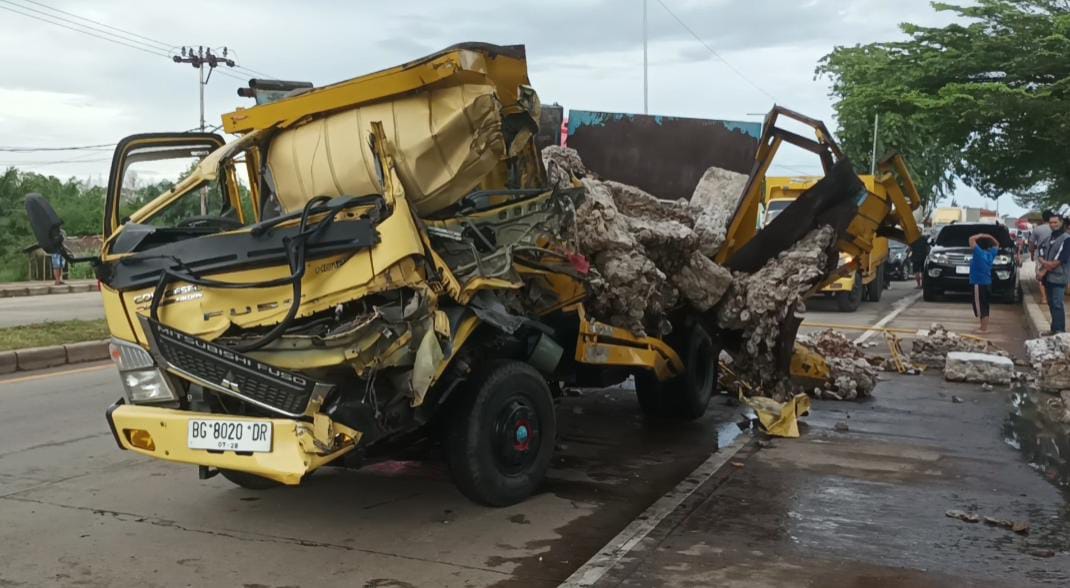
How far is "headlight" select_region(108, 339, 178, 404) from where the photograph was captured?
4.62 m

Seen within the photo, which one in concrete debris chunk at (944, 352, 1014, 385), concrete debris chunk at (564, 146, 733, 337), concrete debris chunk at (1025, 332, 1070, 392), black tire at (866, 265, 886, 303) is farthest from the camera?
black tire at (866, 265, 886, 303)

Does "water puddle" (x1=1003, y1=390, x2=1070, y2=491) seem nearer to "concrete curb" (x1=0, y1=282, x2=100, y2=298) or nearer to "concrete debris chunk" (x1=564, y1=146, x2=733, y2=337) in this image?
"concrete debris chunk" (x1=564, y1=146, x2=733, y2=337)

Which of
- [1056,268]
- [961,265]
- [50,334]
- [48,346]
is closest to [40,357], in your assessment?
[48,346]

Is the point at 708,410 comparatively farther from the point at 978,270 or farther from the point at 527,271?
the point at 978,270

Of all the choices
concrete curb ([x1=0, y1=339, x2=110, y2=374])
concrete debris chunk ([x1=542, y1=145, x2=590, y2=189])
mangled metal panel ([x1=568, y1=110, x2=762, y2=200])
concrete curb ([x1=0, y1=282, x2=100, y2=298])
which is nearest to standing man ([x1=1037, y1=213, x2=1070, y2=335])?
mangled metal panel ([x1=568, y1=110, x2=762, y2=200])

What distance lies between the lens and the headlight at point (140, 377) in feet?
15.2

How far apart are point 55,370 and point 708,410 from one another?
756 centimetres

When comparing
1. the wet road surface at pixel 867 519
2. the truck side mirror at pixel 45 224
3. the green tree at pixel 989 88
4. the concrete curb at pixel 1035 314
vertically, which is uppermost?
the green tree at pixel 989 88

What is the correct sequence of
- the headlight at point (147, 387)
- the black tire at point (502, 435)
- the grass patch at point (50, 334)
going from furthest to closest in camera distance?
the grass patch at point (50, 334) → the black tire at point (502, 435) → the headlight at point (147, 387)

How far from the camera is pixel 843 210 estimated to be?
7570 millimetres

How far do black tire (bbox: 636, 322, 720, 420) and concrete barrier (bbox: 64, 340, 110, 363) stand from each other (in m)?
7.51

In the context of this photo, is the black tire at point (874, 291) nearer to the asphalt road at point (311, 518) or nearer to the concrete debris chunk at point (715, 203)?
the concrete debris chunk at point (715, 203)

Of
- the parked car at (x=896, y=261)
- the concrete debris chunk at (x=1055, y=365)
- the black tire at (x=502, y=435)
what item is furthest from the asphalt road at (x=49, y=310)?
the parked car at (x=896, y=261)

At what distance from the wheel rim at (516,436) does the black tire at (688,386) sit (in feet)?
7.68
